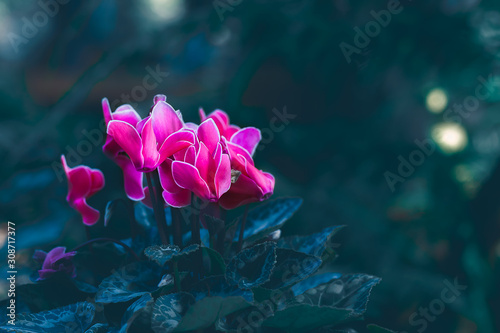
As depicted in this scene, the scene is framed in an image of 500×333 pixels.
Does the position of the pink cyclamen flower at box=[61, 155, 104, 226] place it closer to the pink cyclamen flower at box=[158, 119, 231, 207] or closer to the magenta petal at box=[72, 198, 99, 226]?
the magenta petal at box=[72, 198, 99, 226]

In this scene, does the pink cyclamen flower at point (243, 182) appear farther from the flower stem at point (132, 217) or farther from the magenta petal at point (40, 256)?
the magenta petal at point (40, 256)

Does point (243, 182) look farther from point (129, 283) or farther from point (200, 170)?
point (129, 283)

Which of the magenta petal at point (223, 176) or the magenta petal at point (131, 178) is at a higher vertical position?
the magenta petal at point (131, 178)

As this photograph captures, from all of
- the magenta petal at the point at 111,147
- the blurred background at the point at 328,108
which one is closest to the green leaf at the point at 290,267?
the magenta petal at the point at 111,147

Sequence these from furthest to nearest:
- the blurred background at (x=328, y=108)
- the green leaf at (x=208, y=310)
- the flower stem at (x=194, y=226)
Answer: the blurred background at (x=328, y=108) < the flower stem at (x=194, y=226) < the green leaf at (x=208, y=310)

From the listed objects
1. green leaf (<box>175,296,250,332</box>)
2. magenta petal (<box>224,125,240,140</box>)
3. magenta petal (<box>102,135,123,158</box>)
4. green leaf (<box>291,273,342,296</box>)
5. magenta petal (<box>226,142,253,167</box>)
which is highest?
magenta petal (<box>102,135,123,158</box>)

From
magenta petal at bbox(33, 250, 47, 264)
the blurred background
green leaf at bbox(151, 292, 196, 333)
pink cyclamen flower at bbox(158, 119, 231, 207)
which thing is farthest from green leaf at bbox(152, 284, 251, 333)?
the blurred background

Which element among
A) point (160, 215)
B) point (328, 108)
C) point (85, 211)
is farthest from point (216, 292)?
point (328, 108)
